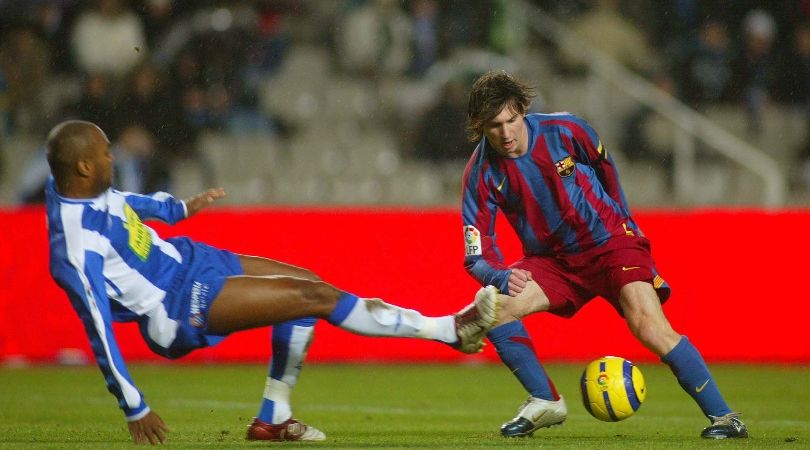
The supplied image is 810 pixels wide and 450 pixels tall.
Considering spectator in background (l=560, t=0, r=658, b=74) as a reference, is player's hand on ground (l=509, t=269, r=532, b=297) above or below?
below

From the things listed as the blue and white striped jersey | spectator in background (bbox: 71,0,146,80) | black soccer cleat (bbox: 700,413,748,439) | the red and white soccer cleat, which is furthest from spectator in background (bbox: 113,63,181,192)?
black soccer cleat (bbox: 700,413,748,439)

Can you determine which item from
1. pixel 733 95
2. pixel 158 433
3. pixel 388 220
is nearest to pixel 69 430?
pixel 158 433

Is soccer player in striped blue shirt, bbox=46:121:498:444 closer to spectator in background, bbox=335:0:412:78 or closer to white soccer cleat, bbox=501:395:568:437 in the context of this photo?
white soccer cleat, bbox=501:395:568:437

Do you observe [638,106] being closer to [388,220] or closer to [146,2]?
[388,220]

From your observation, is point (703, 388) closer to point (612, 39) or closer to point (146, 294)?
point (146, 294)

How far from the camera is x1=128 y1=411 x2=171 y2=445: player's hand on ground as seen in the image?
5.90 metres

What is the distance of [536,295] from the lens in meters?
6.99

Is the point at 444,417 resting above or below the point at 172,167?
below

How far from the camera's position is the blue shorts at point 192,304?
238 inches

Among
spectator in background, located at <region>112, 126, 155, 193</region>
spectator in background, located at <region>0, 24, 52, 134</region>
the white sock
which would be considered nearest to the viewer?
the white sock

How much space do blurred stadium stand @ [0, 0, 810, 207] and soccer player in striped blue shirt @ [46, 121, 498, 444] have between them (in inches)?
274

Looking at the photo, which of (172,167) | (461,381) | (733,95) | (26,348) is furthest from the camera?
(733,95)

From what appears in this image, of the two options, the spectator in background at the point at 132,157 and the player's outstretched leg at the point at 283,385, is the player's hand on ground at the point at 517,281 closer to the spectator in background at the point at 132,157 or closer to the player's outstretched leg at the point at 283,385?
the player's outstretched leg at the point at 283,385

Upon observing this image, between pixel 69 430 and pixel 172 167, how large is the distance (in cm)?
630
